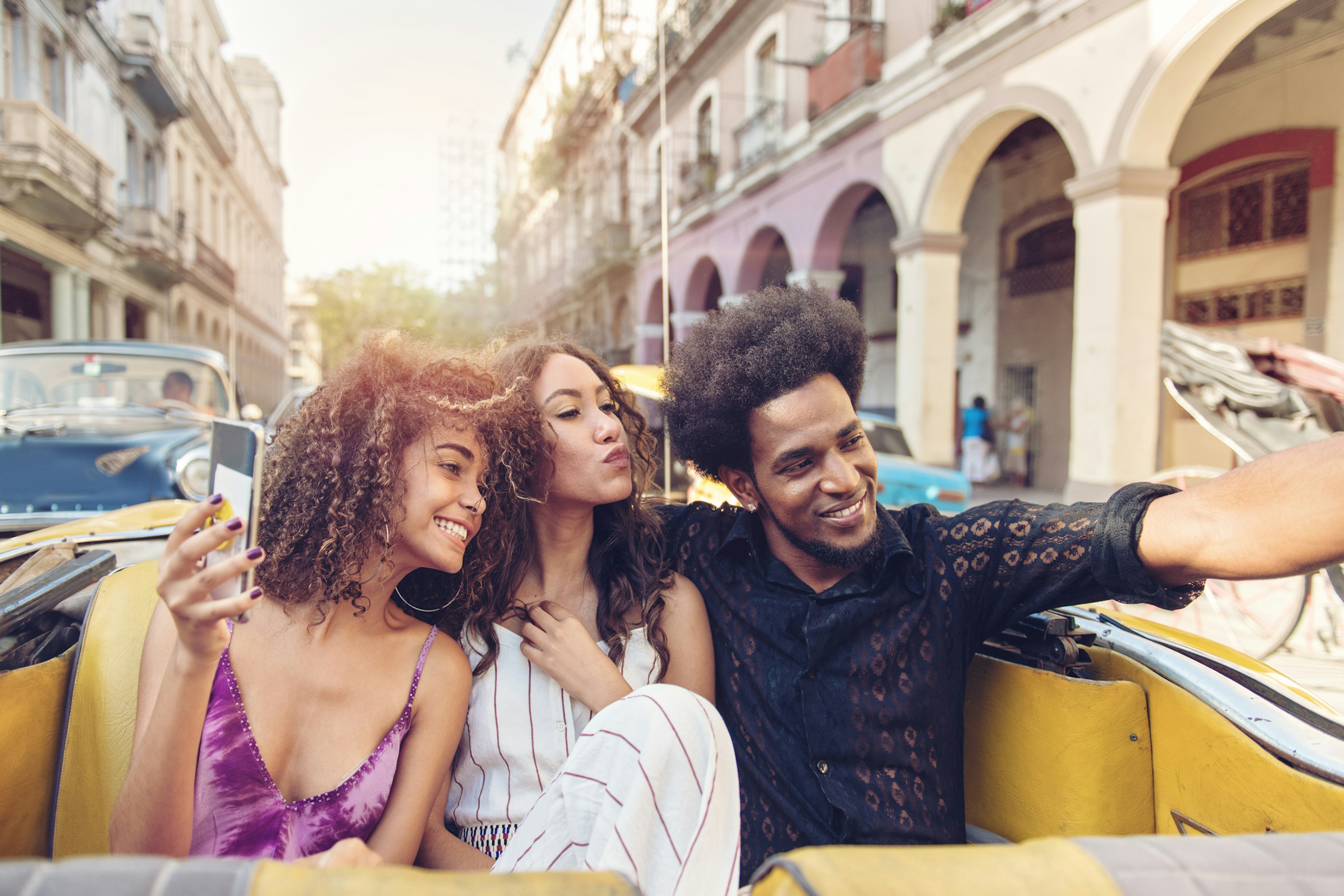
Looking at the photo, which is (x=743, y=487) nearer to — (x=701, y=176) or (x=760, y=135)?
(x=760, y=135)

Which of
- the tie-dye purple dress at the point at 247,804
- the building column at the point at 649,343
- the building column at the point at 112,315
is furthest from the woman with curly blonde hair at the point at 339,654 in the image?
the building column at the point at 112,315

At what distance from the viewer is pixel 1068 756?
1479 mm

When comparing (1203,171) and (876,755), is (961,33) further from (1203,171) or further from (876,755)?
(876,755)

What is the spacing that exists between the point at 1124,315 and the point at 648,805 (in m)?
7.14

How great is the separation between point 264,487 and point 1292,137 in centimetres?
1011

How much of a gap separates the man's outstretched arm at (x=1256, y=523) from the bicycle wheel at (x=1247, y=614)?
10.1 ft

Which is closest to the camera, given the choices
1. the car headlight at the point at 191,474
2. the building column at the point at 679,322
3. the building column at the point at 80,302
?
the car headlight at the point at 191,474

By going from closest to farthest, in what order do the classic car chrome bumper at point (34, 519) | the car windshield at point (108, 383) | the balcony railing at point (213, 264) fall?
the classic car chrome bumper at point (34, 519), the car windshield at point (108, 383), the balcony railing at point (213, 264)

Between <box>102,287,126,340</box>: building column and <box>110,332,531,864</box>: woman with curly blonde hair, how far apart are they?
56.3ft

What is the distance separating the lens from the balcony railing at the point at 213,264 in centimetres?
1856

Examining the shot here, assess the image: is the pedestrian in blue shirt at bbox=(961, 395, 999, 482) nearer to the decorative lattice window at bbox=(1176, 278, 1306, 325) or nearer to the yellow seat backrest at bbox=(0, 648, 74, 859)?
the decorative lattice window at bbox=(1176, 278, 1306, 325)

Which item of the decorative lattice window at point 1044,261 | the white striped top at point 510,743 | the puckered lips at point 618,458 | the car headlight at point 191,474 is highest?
the decorative lattice window at point 1044,261

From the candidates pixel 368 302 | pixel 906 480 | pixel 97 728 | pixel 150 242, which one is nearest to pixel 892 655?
pixel 97 728

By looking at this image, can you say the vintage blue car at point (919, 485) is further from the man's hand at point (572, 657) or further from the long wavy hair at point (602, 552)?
the man's hand at point (572, 657)
